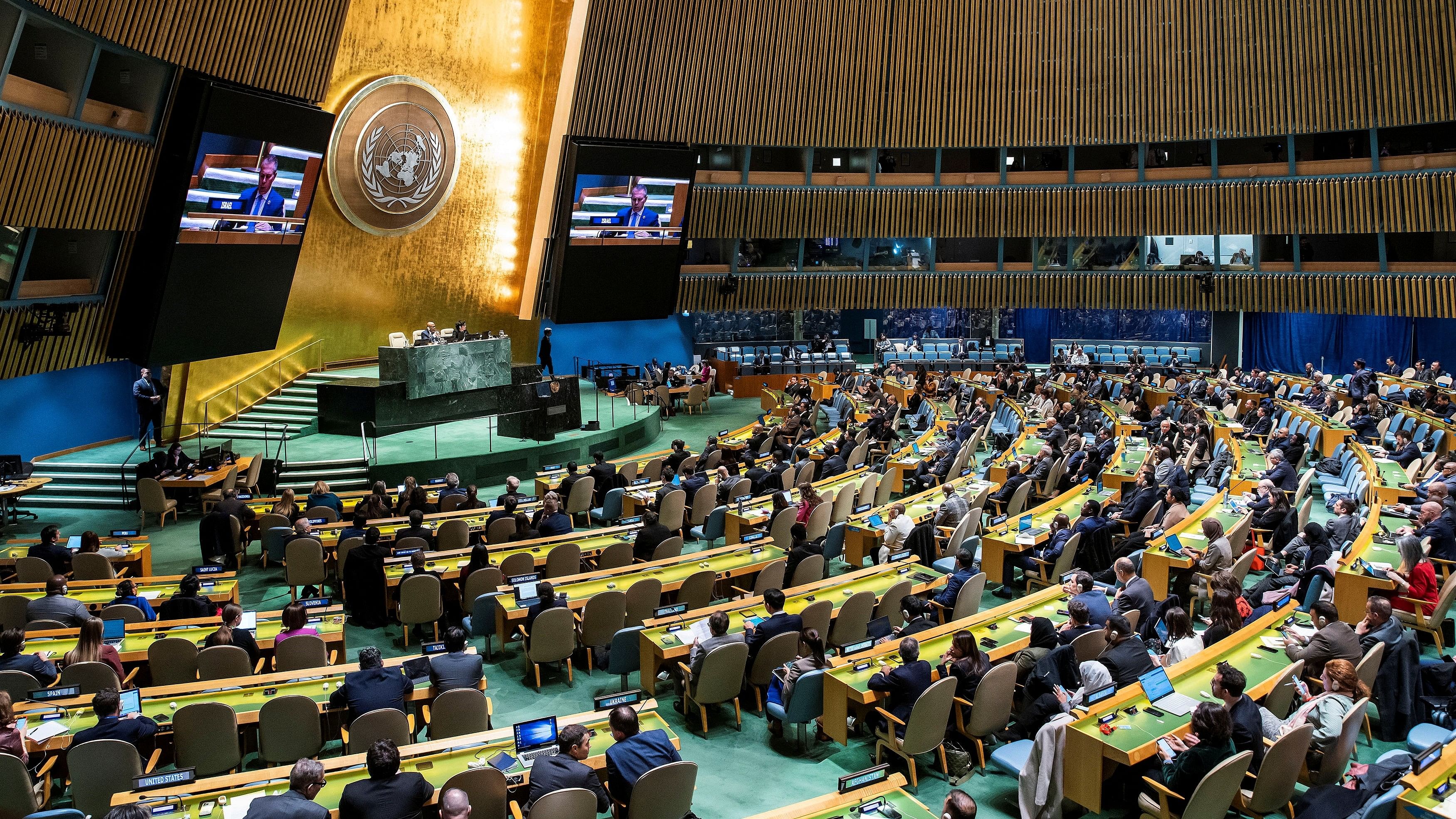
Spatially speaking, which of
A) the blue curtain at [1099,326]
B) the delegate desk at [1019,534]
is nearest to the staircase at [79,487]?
the delegate desk at [1019,534]

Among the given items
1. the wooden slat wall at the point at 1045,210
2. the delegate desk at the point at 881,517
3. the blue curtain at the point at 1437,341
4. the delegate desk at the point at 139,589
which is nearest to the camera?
the delegate desk at the point at 139,589

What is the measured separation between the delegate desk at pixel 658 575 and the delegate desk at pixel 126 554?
4.35 meters

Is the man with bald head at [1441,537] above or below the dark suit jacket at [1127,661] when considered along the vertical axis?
above

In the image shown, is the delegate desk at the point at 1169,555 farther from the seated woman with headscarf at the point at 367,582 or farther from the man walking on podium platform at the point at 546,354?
the man walking on podium platform at the point at 546,354

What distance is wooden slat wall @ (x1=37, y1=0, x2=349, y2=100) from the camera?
14.3 metres

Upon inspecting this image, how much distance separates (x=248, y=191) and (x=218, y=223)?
0.81 m

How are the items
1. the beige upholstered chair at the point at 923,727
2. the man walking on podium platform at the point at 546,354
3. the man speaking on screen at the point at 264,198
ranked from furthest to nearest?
the man walking on podium platform at the point at 546,354 → the man speaking on screen at the point at 264,198 → the beige upholstered chair at the point at 923,727

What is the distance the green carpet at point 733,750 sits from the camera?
7051 millimetres

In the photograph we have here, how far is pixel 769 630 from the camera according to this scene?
818cm

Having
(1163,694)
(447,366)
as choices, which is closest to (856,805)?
(1163,694)

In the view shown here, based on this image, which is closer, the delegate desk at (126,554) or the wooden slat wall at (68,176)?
the delegate desk at (126,554)

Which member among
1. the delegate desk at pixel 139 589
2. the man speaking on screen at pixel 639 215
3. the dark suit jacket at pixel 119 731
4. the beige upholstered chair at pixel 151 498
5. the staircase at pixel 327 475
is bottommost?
the dark suit jacket at pixel 119 731

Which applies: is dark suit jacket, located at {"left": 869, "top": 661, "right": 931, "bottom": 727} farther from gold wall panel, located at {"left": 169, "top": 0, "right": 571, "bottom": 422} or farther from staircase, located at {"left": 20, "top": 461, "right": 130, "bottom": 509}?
gold wall panel, located at {"left": 169, "top": 0, "right": 571, "bottom": 422}

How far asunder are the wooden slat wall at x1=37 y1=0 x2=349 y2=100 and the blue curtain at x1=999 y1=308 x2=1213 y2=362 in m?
22.1
